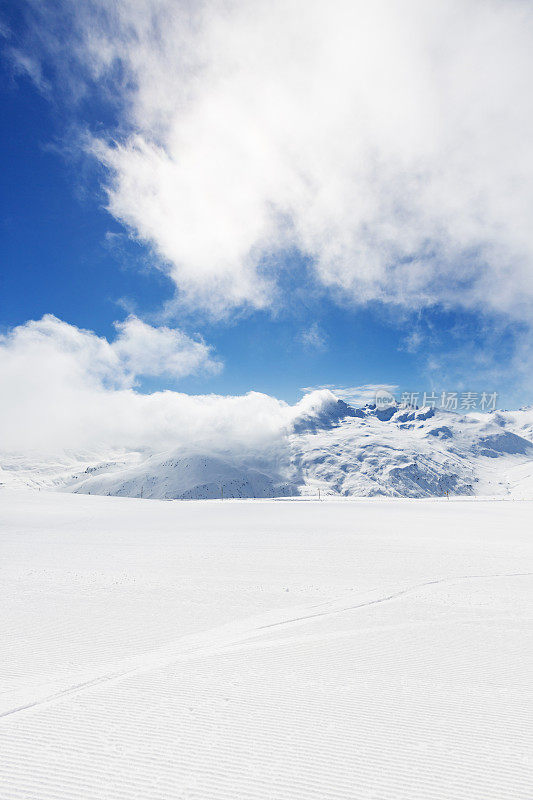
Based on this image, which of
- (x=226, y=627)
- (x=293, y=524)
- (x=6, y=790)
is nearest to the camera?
(x=6, y=790)

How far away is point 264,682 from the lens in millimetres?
8180

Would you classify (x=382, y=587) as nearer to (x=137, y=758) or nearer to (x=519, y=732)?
(x=519, y=732)

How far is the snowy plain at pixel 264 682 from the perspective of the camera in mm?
5441

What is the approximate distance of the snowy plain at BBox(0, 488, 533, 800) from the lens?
5.44 meters

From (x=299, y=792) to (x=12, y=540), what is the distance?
94.3ft

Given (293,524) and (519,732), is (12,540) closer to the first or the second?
(293,524)

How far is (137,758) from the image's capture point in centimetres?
578

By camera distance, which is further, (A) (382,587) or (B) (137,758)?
(A) (382,587)

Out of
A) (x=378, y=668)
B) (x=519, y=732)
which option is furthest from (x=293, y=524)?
(x=519, y=732)

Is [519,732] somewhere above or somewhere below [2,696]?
above

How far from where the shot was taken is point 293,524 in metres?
41.6

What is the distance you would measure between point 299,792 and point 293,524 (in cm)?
3717

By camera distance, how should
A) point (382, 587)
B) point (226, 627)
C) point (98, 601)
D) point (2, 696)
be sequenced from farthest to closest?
1. point (382, 587)
2. point (98, 601)
3. point (226, 627)
4. point (2, 696)

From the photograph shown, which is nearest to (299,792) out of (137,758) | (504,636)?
(137,758)
